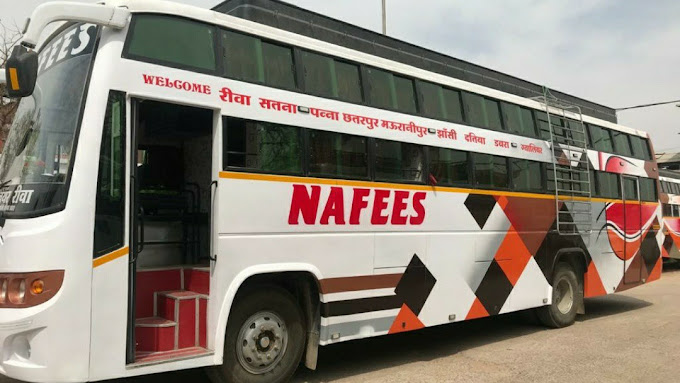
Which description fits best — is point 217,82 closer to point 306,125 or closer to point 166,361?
point 306,125

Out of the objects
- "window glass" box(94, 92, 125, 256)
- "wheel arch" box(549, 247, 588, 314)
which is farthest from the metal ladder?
"window glass" box(94, 92, 125, 256)

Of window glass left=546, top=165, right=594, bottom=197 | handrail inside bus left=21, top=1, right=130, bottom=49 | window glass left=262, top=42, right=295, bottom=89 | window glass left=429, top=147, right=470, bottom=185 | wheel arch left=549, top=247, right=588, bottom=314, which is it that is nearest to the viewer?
handrail inside bus left=21, top=1, right=130, bottom=49

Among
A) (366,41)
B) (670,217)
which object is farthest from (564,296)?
(670,217)

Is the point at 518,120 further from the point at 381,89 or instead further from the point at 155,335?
the point at 155,335

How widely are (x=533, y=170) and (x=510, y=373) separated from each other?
3563 millimetres

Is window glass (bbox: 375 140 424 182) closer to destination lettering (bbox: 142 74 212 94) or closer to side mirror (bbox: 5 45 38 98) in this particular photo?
destination lettering (bbox: 142 74 212 94)

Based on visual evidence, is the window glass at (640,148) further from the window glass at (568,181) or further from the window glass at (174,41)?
the window glass at (174,41)

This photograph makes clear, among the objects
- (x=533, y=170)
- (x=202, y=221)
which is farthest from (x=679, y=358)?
(x=202, y=221)

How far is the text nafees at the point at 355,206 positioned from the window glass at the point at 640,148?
23.3ft

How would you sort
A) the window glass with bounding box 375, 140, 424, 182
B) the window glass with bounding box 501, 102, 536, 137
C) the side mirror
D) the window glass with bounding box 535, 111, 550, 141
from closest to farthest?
the side mirror
the window glass with bounding box 375, 140, 424, 182
the window glass with bounding box 501, 102, 536, 137
the window glass with bounding box 535, 111, 550, 141

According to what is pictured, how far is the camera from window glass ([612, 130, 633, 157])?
11.2 m

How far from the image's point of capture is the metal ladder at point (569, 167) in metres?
9.35

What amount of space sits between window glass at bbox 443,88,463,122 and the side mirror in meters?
5.02

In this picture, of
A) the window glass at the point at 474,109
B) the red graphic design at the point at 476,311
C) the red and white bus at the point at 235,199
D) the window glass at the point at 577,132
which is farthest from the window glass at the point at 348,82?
the window glass at the point at 577,132
